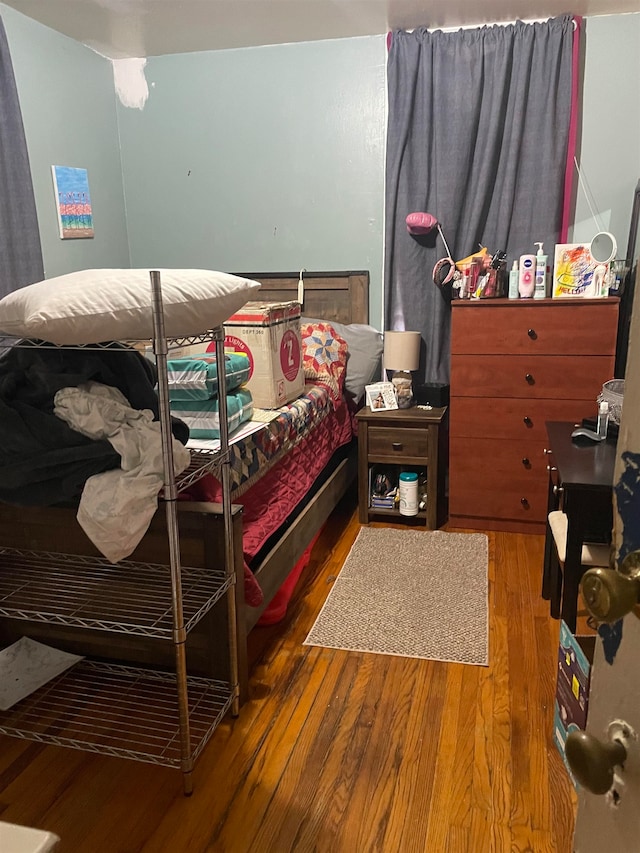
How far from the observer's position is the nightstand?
10.4 ft

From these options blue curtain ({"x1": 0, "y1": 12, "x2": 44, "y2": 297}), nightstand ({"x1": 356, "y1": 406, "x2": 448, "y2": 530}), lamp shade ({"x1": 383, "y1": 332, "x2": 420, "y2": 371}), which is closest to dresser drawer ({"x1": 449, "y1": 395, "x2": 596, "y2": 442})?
nightstand ({"x1": 356, "y1": 406, "x2": 448, "y2": 530})

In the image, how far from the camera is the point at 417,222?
3.32 meters

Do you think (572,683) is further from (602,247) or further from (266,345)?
(602,247)

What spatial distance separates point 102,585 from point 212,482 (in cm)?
43

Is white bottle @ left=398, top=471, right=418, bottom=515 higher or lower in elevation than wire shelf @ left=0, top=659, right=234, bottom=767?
higher

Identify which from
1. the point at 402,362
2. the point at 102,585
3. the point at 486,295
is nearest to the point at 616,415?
the point at 486,295

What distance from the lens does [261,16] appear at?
3.11 m

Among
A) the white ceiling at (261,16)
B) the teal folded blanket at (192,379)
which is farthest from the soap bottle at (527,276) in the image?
the teal folded blanket at (192,379)

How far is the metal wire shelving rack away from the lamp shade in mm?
1596

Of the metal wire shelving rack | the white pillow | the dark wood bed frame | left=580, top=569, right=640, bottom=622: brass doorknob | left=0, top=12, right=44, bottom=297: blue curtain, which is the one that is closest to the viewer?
left=580, top=569, right=640, bottom=622: brass doorknob

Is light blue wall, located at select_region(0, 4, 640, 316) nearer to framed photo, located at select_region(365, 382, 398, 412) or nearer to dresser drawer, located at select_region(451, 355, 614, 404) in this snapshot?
framed photo, located at select_region(365, 382, 398, 412)

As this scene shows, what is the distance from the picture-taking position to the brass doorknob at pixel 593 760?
56 cm

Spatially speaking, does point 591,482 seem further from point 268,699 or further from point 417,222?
point 417,222

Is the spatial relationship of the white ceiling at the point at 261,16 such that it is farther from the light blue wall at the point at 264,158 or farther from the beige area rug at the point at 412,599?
the beige area rug at the point at 412,599
